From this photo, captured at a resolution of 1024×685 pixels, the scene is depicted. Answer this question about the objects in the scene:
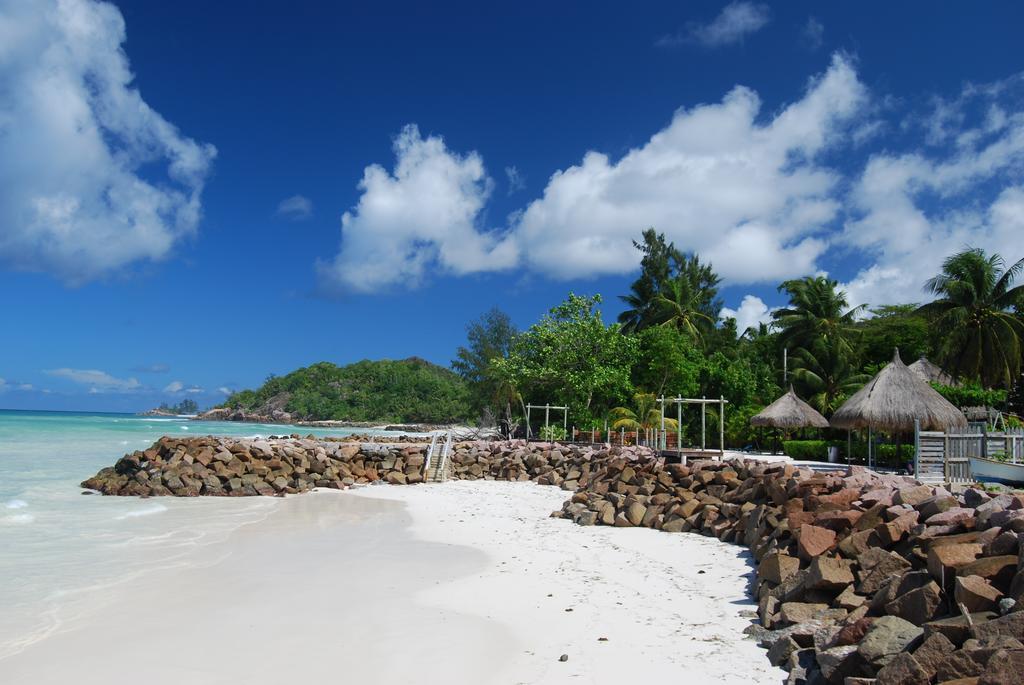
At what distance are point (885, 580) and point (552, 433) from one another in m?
19.5

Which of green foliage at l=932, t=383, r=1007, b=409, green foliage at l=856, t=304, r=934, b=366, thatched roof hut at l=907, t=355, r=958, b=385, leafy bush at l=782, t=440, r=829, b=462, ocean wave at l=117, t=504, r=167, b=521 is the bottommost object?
ocean wave at l=117, t=504, r=167, b=521

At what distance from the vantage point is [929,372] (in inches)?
1007

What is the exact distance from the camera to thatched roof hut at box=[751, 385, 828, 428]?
24375 millimetres

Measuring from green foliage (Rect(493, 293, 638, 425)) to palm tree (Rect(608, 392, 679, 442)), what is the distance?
2.15 feet

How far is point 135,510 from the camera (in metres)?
15.1

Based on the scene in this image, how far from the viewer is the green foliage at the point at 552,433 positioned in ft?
83.8

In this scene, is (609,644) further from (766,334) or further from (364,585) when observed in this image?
(766,334)

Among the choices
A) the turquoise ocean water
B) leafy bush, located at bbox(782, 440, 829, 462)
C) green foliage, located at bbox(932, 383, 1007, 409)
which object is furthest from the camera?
leafy bush, located at bbox(782, 440, 829, 462)

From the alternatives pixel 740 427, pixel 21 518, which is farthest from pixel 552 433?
pixel 21 518

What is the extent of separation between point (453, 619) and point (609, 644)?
5.45ft

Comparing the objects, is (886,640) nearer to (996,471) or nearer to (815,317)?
(996,471)

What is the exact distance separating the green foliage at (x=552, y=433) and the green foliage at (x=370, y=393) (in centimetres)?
3703

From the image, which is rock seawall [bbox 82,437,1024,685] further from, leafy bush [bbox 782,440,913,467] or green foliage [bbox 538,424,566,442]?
green foliage [bbox 538,424,566,442]

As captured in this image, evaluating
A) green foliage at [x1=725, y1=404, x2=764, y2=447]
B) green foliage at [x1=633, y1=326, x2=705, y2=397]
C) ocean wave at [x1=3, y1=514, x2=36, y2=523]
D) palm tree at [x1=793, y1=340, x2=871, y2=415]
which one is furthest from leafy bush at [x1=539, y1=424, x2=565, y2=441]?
ocean wave at [x1=3, y1=514, x2=36, y2=523]
